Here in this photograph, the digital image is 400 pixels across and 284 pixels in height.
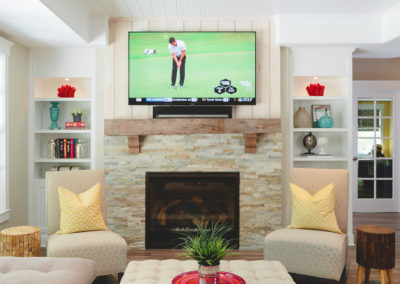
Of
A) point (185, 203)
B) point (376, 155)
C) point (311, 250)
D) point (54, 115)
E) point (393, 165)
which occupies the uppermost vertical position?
point (54, 115)

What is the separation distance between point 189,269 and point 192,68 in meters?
2.32

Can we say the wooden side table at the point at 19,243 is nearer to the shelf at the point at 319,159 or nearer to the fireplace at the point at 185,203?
the fireplace at the point at 185,203

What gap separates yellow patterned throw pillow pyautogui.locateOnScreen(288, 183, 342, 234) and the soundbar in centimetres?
123

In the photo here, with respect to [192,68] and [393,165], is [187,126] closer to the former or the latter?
[192,68]

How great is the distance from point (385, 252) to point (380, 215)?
121 inches

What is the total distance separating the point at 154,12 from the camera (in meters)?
4.02

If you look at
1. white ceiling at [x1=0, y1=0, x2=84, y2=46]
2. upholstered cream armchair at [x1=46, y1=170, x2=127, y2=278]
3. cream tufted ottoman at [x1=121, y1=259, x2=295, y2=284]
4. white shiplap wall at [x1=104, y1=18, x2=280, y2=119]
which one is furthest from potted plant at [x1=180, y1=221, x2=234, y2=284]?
white shiplap wall at [x1=104, y1=18, x2=280, y2=119]

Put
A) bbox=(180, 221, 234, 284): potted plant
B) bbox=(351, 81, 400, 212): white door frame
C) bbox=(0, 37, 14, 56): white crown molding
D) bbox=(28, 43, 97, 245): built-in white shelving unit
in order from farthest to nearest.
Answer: bbox=(351, 81, 400, 212): white door frame, bbox=(28, 43, 97, 245): built-in white shelving unit, bbox=(0, 37, 14, 56): white crown molding, bbox=(180, 221, 234, 284): potted plant

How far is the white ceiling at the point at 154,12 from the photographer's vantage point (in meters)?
3.42

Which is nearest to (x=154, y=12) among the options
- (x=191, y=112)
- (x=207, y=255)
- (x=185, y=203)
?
(x=191, y=112)

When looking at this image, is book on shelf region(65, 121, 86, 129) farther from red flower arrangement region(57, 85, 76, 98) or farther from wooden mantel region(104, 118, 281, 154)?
wooden mantel region(104, 118, 281, 154)

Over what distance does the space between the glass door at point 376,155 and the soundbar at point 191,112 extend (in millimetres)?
2711

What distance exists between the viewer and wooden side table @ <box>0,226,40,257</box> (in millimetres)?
2951

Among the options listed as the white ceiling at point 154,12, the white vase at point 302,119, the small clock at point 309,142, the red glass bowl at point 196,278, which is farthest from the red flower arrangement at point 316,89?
the red glass bowl at point 196,278
